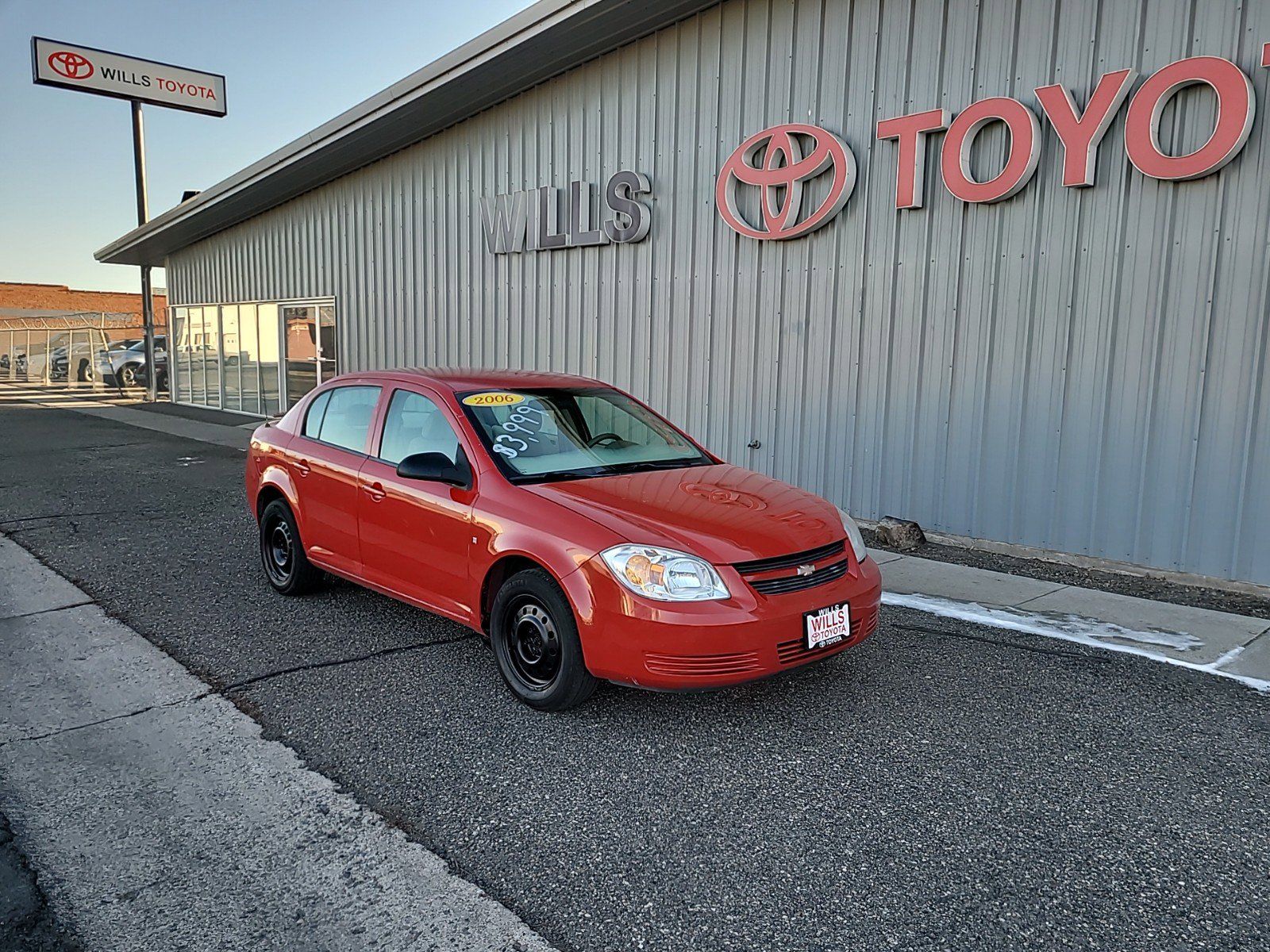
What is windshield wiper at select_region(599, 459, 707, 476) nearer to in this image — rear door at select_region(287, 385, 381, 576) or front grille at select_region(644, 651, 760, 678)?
front grille at select_region(644, 651, 760, 678)

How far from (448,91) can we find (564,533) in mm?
9997

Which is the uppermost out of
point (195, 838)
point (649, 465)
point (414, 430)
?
point (414, 430)

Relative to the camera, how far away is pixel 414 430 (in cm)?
514

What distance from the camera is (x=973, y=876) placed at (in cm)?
300

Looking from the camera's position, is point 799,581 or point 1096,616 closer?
point 799,581

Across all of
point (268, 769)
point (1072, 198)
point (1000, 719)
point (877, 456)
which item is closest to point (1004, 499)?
point (877, 456)

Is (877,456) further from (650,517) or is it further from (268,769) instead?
(268,769)

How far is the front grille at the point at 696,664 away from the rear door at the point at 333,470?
2282mm

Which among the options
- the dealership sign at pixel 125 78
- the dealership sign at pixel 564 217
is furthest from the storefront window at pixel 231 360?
the dealership sign at pixel 564 217

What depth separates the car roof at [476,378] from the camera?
523 cm

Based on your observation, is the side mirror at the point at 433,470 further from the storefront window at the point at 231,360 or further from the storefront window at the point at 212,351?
the storefront window at the point at 212,351

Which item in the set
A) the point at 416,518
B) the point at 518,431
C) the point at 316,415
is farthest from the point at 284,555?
the point at 518,431

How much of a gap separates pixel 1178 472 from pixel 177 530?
8305 mm

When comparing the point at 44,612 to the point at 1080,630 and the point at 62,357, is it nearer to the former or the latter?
the point at 1080,630
